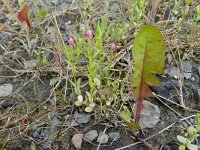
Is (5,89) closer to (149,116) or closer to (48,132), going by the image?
(48,132)

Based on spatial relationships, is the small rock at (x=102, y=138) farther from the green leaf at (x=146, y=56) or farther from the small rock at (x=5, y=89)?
the small rock at (x=5, y=89)

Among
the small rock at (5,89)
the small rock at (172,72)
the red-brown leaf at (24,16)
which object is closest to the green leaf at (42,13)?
the red-brown leaf at (24,16)

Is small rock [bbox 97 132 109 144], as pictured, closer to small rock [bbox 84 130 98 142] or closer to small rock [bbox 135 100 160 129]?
small rock [bbox 84 130 98 142]

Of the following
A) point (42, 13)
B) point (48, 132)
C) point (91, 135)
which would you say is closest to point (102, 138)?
point (91, 135)

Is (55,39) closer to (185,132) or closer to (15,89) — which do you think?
(15,89)

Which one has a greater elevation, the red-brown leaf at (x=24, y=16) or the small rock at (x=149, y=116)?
the red-brown leaf at (x=24, y=16)

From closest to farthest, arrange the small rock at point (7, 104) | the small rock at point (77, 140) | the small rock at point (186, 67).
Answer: the small rock at point (77, 140)
the small rock at point (7, 104)
the small rock at point (186, 67)

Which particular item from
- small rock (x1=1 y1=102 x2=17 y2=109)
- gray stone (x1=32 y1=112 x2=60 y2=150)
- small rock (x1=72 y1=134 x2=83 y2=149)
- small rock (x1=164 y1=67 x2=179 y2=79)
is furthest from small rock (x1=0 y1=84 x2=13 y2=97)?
small rock (x1=164 y1=67 x2=179 y2=79)
